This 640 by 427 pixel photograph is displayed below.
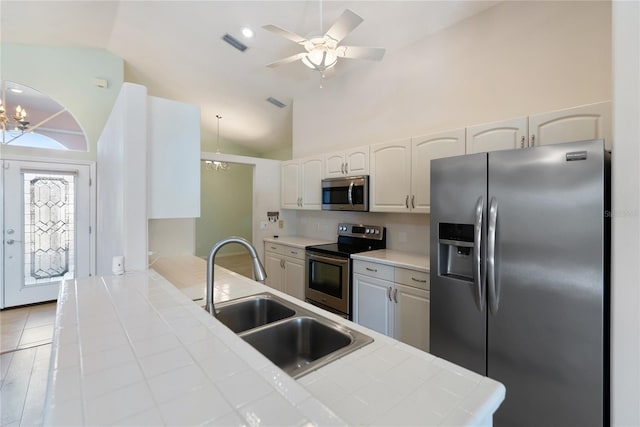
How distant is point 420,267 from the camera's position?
2.31 meters

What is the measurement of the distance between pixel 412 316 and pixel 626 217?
4.96 feet

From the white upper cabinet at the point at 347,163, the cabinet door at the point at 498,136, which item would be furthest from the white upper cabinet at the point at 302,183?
the cabinet door at the point at 498,136

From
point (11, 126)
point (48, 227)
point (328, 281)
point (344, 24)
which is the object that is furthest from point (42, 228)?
point (344, 24)

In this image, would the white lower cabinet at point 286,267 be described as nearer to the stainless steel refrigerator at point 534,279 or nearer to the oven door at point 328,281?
the oven door at point 328,281

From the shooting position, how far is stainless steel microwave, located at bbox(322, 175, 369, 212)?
3.09 meters

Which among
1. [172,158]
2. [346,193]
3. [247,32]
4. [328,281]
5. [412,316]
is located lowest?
[412,316]

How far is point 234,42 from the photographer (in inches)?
132

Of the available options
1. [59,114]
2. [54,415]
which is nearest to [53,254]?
[59,114]

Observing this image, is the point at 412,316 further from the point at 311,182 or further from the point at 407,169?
the point at 311,182

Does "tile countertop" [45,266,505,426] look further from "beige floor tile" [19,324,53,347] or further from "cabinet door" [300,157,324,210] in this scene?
"beige floor tile" [19,324,53,347]

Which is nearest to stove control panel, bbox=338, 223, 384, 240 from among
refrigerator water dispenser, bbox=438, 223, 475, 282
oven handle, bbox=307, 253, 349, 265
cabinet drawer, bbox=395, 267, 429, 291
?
oven handle, bbox=307, 253, 349, 265

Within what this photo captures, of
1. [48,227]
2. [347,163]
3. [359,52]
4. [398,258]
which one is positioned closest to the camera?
[359,52]

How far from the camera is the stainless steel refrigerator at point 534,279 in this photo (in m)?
1.42

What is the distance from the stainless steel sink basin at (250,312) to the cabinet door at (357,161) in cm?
198
